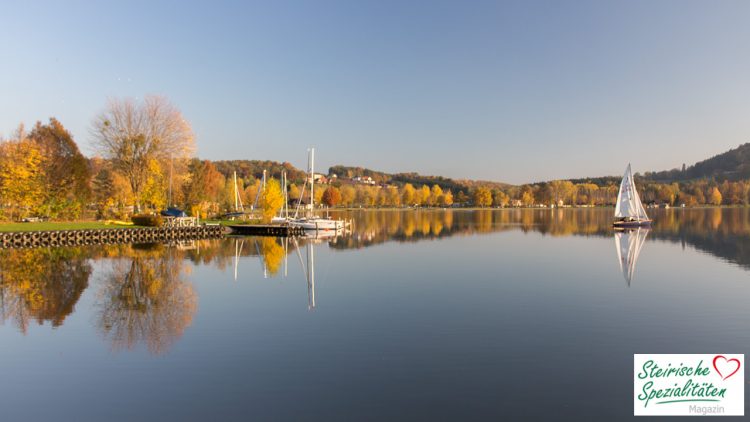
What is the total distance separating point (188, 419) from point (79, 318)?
10164 millimetres

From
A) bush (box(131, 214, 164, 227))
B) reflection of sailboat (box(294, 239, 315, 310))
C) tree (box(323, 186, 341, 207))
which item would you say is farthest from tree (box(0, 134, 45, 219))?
tree (box(323, 186, 341, 207))

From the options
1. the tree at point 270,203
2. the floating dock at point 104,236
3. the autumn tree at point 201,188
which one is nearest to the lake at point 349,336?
the floating dock at point 104,236

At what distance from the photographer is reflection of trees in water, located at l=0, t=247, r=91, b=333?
17281 millimetres

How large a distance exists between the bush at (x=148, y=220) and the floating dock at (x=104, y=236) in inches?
118

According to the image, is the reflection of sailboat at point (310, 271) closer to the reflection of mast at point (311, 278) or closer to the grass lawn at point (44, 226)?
the reflection of mast at point (311, 278)

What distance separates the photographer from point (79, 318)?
16.6 m

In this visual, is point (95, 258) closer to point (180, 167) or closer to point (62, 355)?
point (62, 355)

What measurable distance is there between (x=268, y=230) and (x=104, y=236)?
17.3m

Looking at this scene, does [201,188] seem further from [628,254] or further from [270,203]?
[628,254]

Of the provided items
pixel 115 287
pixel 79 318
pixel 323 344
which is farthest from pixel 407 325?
pixel 115 287

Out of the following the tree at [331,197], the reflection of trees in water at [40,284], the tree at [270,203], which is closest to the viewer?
the reflection of trees in water at [40,284]

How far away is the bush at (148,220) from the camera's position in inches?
2133

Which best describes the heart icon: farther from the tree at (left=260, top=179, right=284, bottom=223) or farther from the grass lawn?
the tree at (left=260, top=179, right=284, bottom=223)

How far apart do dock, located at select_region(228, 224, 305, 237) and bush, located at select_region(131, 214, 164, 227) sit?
27.9ft
